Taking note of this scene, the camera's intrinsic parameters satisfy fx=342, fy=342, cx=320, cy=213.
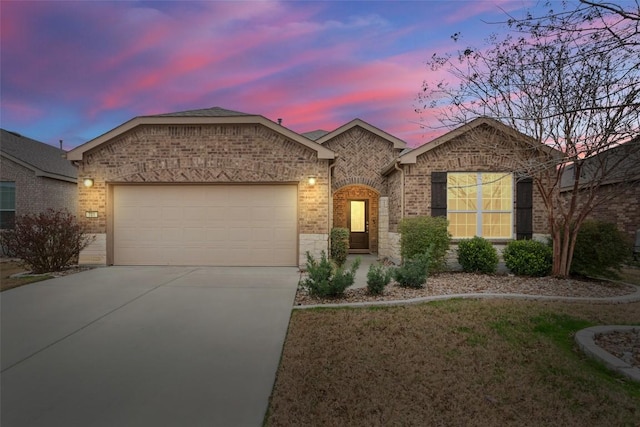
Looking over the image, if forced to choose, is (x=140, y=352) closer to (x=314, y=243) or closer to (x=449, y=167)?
(x=314, y=243)

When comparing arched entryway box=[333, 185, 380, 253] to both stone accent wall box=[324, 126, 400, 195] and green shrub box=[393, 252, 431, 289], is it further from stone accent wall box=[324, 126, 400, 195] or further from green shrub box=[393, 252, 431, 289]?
green shrub box=[393, 252, 431, 289]

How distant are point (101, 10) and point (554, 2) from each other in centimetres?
915

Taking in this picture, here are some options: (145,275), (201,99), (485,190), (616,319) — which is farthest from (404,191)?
(201,99)

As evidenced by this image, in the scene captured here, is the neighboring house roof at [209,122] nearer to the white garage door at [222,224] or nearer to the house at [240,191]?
the house at [240,191]

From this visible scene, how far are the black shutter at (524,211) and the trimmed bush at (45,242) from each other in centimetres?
1306

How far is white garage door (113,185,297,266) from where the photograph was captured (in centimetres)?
1036

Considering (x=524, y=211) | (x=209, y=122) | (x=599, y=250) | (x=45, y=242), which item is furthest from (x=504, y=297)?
(x=45, y=242)

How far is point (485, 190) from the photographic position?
10.7 m

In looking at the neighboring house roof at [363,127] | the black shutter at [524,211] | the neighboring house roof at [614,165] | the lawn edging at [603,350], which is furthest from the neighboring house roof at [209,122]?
the lawn edging at [603,350]

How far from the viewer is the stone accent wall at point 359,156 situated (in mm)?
14664

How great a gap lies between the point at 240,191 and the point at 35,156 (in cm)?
1293

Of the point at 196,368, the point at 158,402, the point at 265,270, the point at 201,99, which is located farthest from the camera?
the point at 201,99

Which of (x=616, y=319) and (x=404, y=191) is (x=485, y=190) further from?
(x=616, y=319)

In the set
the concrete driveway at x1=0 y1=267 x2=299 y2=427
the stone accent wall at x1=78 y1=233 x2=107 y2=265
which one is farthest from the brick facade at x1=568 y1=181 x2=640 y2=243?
the stone accent wall at x1=78 y1=233 x2=107 y2=265
